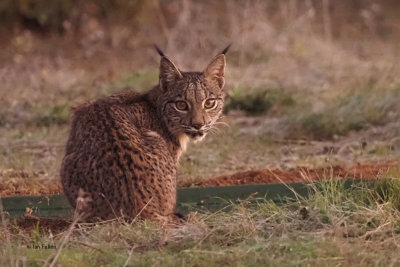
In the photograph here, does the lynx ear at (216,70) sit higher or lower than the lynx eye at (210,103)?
higher

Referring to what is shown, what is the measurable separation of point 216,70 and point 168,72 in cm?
47

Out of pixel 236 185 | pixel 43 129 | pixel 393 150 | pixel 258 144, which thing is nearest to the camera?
pixel 236 185

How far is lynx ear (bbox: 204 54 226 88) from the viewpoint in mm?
8086

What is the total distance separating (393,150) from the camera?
34.1 ft

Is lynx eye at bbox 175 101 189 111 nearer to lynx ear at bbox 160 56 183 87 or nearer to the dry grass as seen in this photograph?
lynx ear at bbox 160 56 183 87

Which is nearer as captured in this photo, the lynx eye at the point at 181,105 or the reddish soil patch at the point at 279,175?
the lynx eye at the point at 181,105

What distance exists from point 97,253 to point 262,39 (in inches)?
428

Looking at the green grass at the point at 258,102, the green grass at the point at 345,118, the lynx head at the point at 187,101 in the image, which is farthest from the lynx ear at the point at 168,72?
the green grass at the point at 258,102

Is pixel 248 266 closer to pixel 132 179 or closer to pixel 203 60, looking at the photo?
pixel 132 179

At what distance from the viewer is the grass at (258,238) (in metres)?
5.84

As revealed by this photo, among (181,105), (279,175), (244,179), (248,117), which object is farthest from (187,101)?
(248,117)

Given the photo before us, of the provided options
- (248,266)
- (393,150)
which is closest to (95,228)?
(248,266)

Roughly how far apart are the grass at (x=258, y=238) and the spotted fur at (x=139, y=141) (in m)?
0.23

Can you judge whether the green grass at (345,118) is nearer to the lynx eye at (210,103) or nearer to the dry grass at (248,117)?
the dry grass at (248,117)
